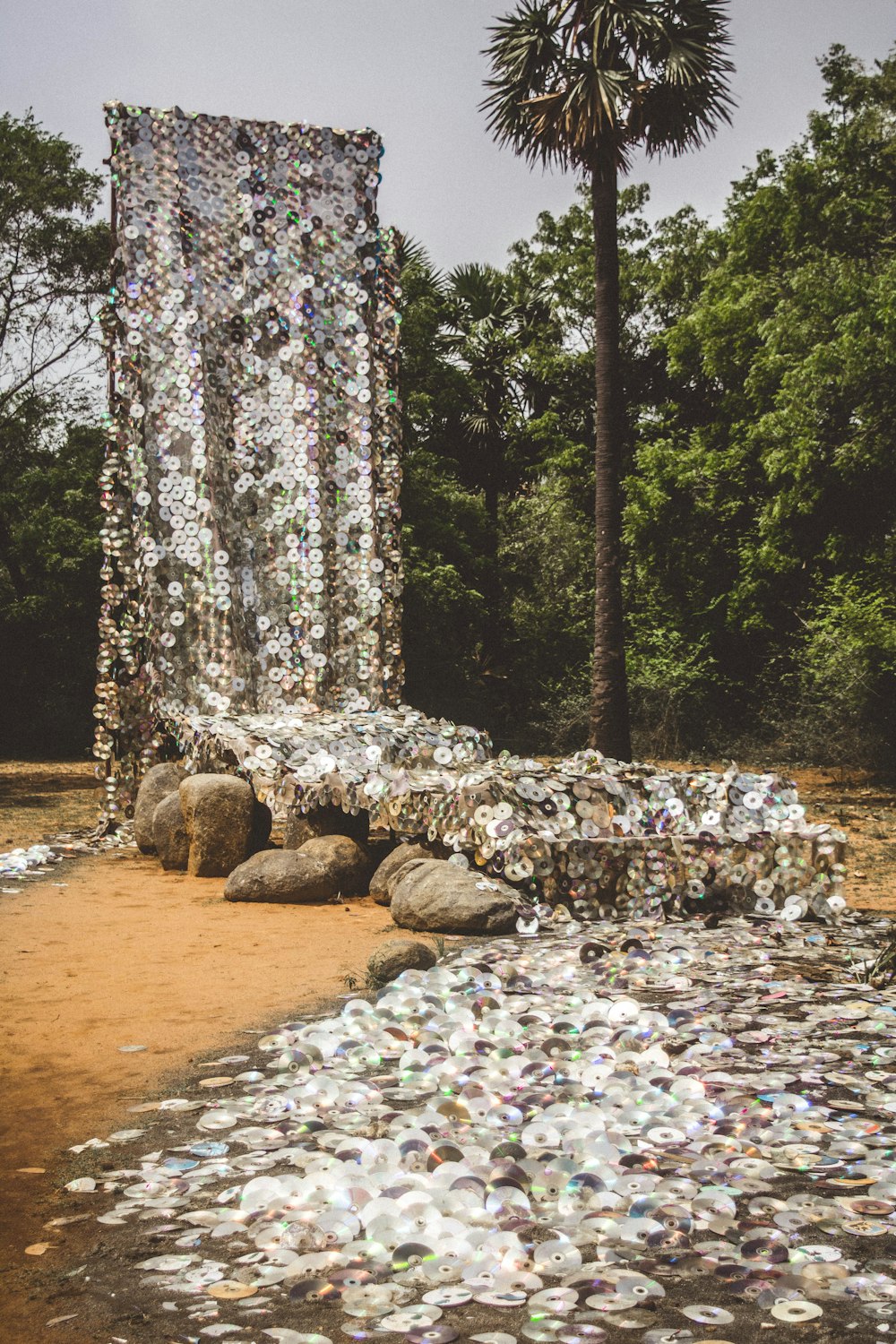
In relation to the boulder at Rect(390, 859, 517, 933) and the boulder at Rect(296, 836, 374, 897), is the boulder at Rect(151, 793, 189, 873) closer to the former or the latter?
the boulder at Rect(296, 836, 374, 897)

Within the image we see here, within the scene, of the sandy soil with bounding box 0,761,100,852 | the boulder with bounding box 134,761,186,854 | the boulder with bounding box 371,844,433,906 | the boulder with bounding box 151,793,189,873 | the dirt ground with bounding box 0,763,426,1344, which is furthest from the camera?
the sandy soil with bounding box 0,761,100,852

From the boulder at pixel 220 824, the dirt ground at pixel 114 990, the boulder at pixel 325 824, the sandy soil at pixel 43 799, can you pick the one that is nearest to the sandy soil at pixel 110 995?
the dirt ground at pixel 114 990

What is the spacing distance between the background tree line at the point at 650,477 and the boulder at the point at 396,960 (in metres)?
10.0

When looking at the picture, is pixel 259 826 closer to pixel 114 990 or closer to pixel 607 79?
pixel 114 990

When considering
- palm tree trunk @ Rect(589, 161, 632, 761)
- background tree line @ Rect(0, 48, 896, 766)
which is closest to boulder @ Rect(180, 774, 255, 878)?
palm tree trunk @ Rect(589, 161, 632, 761)

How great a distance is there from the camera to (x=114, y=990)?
568 centimetres

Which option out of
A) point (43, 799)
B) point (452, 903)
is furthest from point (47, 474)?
point (452, 903)

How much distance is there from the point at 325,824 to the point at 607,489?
18.8 feet

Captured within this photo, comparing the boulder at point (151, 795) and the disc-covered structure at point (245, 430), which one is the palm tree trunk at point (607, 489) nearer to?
the disc-covered structure at point (245, 430)

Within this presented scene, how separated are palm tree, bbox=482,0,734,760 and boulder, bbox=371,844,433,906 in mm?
5285

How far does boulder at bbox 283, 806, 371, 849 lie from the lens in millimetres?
8961

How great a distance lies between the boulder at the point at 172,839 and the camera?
9523 mm

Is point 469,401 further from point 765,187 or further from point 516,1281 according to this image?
point 516,1281

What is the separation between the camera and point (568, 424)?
2430 cm
